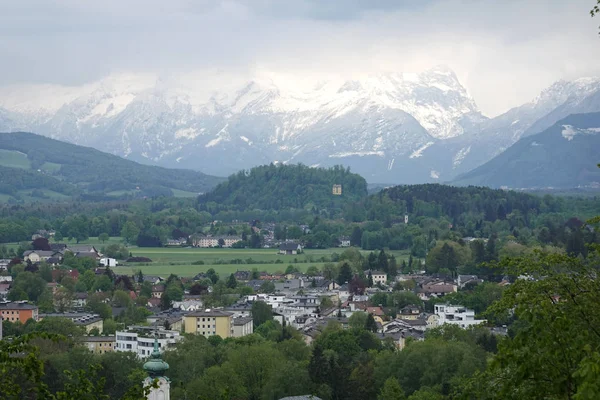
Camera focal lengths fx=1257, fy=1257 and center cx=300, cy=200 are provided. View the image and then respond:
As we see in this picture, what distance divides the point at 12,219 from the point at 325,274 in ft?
246

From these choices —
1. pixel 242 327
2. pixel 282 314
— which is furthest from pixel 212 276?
pixel 242 327

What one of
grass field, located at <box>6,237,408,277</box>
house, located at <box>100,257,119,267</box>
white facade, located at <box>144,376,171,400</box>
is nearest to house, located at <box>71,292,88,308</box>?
grass field, located at <box>6,237,408,277</box>

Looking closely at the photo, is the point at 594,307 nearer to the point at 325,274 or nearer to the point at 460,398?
the point at 460,398

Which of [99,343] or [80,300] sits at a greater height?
[80,300]

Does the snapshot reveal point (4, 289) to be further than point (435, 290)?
Yes

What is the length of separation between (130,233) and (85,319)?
271ft

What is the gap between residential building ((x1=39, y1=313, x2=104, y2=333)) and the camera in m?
68.5

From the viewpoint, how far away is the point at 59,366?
155 ft

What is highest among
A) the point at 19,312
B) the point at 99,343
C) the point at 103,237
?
the point at 103,237

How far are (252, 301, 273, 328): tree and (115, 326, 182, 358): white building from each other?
8.55 meters

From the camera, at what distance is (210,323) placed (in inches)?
2699

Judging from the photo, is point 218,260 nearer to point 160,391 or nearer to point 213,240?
point 213,240

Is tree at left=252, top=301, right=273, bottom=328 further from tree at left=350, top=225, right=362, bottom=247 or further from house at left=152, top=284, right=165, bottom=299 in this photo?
tree at left=350, top=225, right=362, bottom=247

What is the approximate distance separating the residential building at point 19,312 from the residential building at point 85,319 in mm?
614
